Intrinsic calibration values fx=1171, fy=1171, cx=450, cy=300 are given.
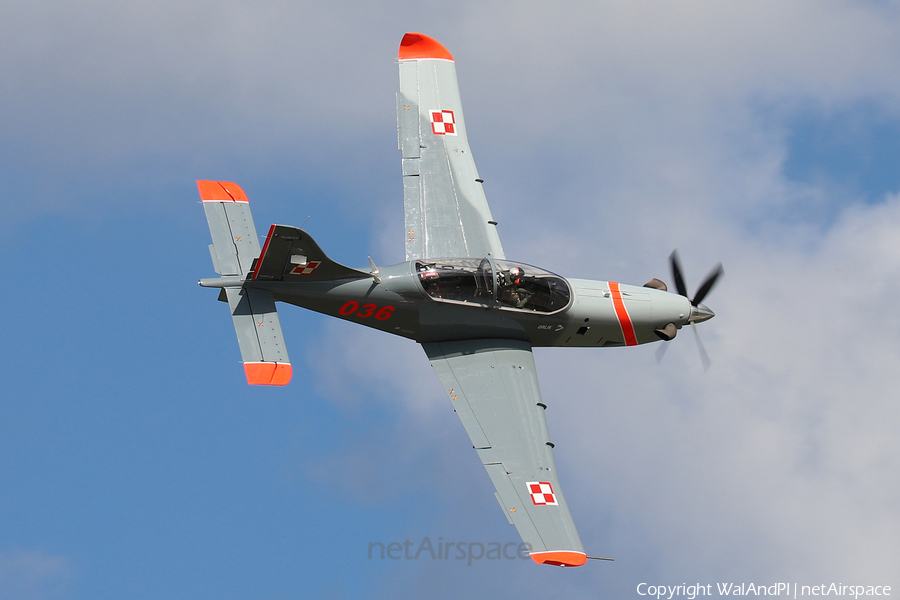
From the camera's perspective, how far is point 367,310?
81.5 feet

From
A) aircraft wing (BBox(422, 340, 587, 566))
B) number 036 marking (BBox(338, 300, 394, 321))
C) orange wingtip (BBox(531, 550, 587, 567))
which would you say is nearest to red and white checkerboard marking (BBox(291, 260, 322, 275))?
number 036 marking (BBox(338, 300, 394, 321))

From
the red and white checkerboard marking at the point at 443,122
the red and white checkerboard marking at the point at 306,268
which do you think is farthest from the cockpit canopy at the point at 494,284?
the red and white checkerboard marking at the point at 443,122

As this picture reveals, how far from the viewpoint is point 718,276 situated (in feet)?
88.0

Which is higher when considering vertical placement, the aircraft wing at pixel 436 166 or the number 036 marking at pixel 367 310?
the aircraft wing at pixel 436 166

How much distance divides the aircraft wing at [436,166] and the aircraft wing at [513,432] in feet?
9.21

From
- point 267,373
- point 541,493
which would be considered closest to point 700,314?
point 541,493

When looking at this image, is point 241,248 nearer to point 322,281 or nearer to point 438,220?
point 322,281

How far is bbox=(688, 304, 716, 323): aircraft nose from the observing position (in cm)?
2686

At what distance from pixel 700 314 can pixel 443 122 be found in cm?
801

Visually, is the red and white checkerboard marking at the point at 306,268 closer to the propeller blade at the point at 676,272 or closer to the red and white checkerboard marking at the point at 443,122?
the red and white checkerboard marking at the point at 443,122

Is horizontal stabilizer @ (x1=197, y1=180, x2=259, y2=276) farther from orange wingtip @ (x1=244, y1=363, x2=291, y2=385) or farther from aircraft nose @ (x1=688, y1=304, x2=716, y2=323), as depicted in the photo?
aircraft nose @ (x1=688, y1=304, x2=716, y2=323)

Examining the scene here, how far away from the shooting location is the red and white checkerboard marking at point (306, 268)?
2406 centimetres

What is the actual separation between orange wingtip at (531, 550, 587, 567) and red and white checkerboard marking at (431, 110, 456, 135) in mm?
11646

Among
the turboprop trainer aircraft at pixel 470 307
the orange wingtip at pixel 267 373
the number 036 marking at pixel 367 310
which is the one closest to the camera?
the orange wingtip at pixel 267 373
